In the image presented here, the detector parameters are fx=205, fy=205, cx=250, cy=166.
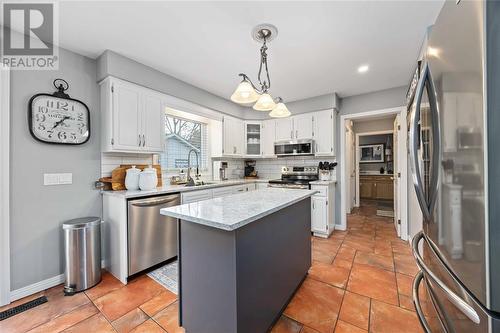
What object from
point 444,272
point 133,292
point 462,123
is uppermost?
point 462,123

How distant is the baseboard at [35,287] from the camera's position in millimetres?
1919

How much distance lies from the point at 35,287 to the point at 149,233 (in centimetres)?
111

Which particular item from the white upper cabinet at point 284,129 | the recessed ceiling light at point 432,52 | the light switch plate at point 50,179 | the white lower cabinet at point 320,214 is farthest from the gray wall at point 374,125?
the light switch plate at point 50,179

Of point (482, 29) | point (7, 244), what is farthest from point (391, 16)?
point (7, 244)

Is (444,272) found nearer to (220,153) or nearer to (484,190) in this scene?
(484,190)

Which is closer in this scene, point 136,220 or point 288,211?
point 288,211

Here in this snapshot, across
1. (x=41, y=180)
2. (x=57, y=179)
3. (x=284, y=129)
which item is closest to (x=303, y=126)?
(x=284, y=129)

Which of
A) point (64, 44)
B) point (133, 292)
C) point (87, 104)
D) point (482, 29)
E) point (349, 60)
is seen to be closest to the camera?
point (482, 29)

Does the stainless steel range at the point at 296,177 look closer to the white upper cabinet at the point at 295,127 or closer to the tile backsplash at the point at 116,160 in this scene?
the white upper cabinet at the point at 295,127

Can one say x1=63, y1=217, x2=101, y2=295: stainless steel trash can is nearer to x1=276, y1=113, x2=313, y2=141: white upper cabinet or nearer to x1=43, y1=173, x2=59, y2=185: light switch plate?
x1=43, y1=173, x2=59, y2=185: light switch plate

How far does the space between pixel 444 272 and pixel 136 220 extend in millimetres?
2500

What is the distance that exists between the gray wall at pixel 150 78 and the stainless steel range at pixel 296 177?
5.97 ft

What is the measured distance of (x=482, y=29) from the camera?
0.58 m

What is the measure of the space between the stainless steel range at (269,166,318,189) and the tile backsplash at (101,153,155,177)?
7.42 feet
